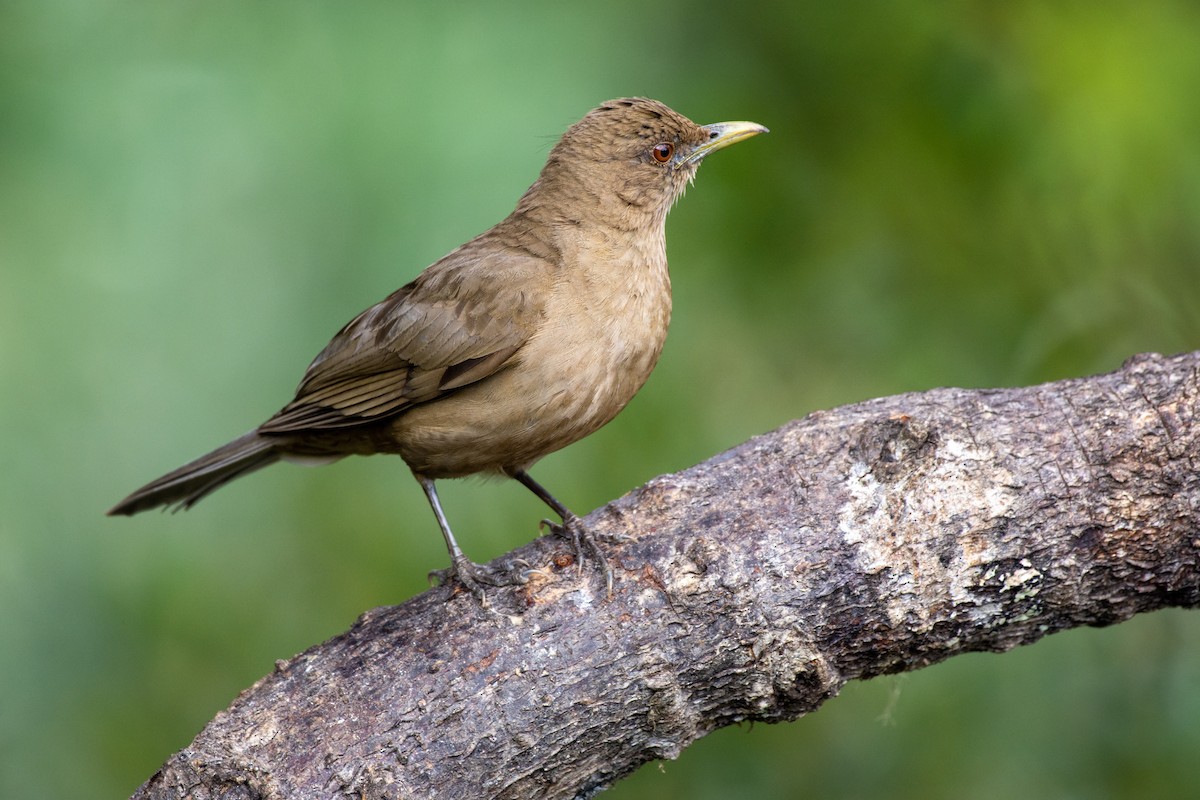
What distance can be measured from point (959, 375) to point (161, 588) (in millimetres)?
3151

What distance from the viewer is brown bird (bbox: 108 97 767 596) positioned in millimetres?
3926

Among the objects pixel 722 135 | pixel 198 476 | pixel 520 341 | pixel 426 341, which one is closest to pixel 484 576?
pixel 520 341

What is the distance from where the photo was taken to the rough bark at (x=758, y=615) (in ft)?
10.5

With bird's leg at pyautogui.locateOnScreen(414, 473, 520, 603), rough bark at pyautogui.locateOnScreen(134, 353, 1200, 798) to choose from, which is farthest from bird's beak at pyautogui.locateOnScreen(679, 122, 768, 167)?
bird's leg at pyautogui.locateOnScreen(414, 473, 520, 603)

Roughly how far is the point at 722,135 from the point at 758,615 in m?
1.86

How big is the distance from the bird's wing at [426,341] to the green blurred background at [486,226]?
0.53 m

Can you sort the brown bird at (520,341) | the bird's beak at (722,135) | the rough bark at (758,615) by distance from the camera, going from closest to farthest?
the rough bark at (758,615)
the brown bird at (520,341)
the bird's beak at (722,135)

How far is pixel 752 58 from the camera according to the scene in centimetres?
476

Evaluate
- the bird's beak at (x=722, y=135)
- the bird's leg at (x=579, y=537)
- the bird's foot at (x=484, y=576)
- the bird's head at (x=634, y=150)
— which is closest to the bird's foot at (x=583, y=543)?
the bird's leg at (x=579, y=537)

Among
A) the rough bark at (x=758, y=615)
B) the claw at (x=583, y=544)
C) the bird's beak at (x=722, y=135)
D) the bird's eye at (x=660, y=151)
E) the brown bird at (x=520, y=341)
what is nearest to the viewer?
the rough bark at (x=758, y=615)

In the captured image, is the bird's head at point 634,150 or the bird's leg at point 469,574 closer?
the bird's leg at point 469,574

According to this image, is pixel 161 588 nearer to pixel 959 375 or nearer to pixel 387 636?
pixel 387 636

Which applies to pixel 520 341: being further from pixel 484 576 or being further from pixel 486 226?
pixel 486 226

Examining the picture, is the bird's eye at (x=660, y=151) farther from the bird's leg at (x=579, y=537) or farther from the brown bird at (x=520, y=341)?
the bird's leg at (x=579, y=537)
